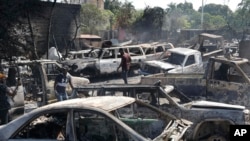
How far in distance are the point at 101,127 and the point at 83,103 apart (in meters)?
0.43

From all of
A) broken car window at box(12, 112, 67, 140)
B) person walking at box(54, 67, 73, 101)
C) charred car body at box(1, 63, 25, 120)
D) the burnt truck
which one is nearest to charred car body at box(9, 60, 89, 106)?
person walking at box(54, 67, 73, 101)

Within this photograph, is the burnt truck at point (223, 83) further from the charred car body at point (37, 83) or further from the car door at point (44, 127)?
the car door at point (44, 127)

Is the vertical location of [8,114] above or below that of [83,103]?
below

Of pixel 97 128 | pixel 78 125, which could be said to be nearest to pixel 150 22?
pixel 97 128

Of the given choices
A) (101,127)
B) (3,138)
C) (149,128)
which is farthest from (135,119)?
(3,138)

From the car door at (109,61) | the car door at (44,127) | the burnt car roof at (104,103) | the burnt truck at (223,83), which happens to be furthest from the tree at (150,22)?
the car door at (44,127)

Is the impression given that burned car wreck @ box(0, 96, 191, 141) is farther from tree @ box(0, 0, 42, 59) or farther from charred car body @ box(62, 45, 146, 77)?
charred car body @ box(62, 45, 146, 77)

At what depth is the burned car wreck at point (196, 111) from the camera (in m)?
7.19

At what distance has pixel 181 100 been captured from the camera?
27.7 ft

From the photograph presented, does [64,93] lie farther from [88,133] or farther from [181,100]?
[88,133]

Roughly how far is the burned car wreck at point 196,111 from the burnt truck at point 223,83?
2.67m

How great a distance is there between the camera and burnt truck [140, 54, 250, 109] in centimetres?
1019

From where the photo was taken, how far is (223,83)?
10484 mm

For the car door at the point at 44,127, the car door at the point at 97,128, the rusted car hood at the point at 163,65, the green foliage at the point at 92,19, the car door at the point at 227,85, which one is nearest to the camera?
the car door at the point at 97,128
